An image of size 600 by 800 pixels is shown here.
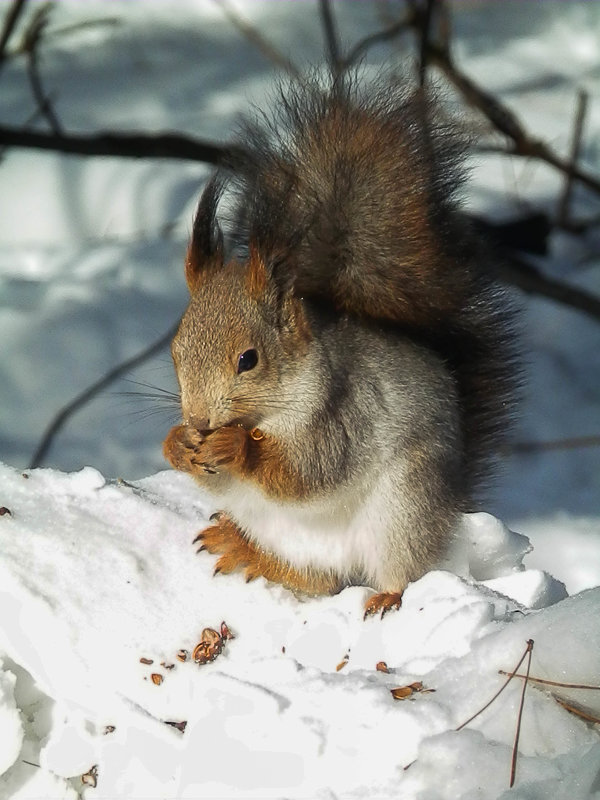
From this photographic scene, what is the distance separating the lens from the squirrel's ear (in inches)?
45.9

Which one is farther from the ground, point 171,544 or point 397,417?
point 397,417

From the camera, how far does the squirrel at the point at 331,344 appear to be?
3.66 feet

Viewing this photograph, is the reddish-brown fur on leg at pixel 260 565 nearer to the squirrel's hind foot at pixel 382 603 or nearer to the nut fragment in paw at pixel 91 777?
the squirrel's hind foot at pixel 382 603

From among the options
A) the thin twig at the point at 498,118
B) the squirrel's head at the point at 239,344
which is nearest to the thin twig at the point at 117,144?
the thin twig at the point at 498,118

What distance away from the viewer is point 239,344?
3.60 feet

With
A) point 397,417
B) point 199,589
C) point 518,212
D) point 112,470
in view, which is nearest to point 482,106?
point 518,212

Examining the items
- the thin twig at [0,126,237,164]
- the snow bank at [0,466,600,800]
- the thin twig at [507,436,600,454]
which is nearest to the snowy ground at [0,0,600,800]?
the snow bank at [0,466,600,800]

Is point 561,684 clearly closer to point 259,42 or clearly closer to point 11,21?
point 11,21

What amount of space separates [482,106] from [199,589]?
1.67 metres

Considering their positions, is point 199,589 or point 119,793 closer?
point 119,793

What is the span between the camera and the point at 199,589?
45.1 inches

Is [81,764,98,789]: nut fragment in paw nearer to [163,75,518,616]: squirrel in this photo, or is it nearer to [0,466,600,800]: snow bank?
[0,466,600,800]: snow bank

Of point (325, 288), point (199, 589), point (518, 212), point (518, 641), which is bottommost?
point (518, 212)

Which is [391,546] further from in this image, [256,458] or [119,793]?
[119,793]
